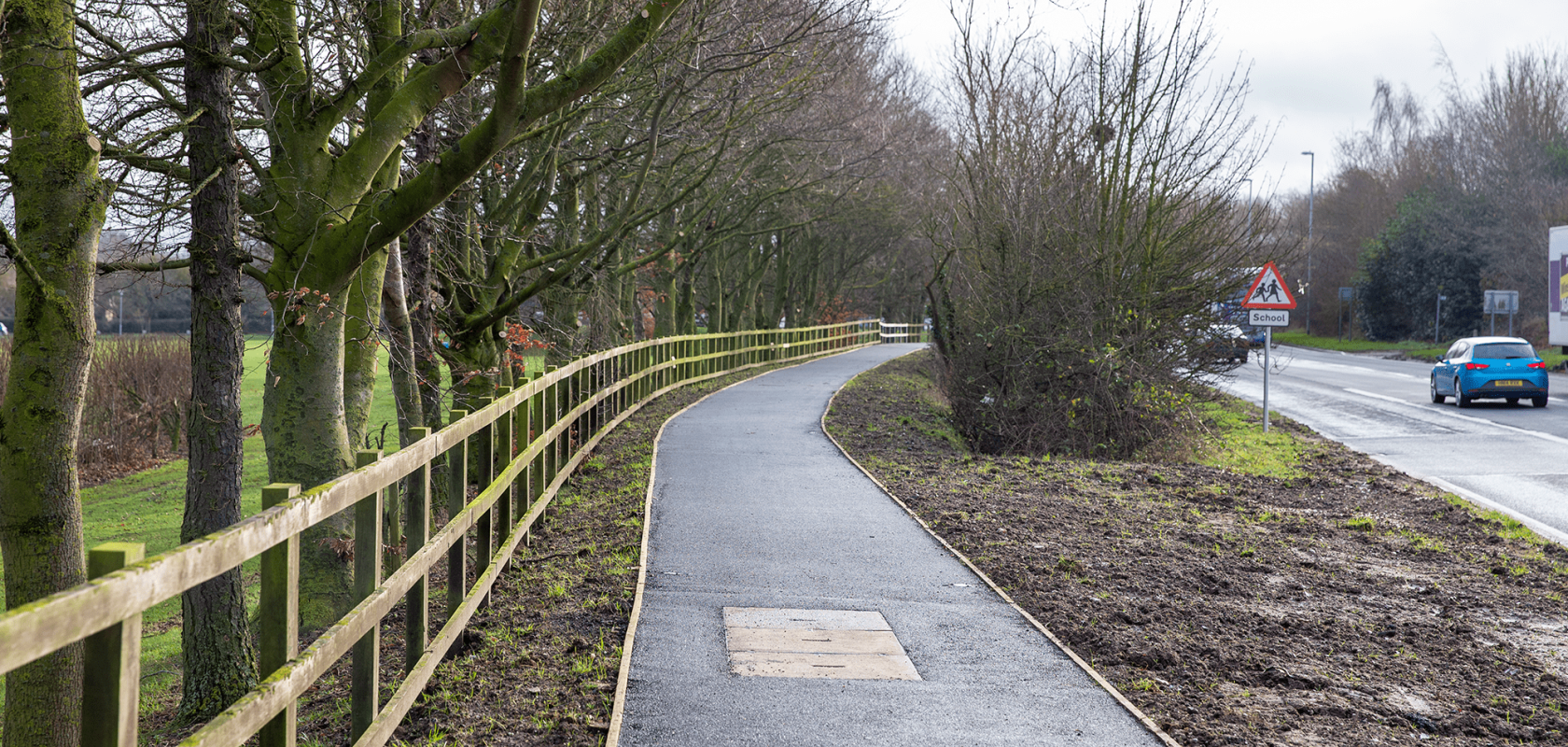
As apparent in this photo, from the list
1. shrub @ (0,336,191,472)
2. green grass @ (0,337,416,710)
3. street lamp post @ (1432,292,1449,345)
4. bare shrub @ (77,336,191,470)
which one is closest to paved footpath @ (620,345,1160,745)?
green grass @ (0,337,416,710)

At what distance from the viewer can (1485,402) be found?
2416 centimetres

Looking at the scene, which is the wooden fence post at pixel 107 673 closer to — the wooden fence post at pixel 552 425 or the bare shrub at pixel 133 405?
the wooden fence post at pixel 552 425

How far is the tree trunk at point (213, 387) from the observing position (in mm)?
6352

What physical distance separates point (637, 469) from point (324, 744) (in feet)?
23.1

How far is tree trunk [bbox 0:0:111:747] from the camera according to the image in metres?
6.05

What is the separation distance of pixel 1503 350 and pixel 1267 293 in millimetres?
8667

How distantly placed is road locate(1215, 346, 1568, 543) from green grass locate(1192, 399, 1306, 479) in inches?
A: 34.2

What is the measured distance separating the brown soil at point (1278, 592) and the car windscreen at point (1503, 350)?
11761 millimetres

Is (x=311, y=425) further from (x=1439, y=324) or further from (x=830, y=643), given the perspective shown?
(x=1439, y=324)

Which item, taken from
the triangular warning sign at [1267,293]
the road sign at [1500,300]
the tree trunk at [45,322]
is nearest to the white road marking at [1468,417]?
the triangular warning sign at [1267,293]

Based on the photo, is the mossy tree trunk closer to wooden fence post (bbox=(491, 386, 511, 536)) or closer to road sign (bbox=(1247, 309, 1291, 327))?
wooden fence post (bbox=(491, 386, 511, 536))

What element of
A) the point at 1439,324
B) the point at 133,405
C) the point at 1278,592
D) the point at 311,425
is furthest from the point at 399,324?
the point at 1439,324

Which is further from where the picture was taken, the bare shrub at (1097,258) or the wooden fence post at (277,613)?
the bare shrub at (1097,258)

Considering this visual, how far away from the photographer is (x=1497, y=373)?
2270 centimetres
